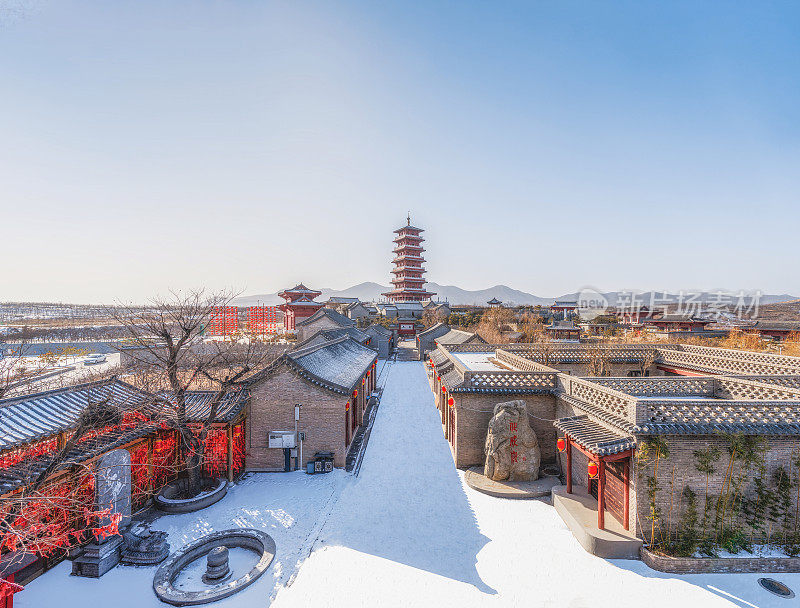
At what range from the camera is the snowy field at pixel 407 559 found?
22.5 feet

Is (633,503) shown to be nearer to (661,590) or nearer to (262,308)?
(661,590)

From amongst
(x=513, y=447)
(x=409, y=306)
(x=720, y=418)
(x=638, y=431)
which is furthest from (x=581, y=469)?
(x=409, y=306)

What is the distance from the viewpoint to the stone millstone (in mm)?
7348

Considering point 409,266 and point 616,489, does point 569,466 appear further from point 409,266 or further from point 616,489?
point 409,266

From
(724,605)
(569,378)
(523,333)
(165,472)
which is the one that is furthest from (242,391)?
(523,333)

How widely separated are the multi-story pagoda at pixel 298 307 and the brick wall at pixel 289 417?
130ft

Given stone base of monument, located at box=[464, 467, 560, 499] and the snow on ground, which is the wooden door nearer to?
stone base of monument, located at box=[464, 467, 560, 499]

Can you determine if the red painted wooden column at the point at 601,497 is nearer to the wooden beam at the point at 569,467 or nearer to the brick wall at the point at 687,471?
the brick wall at the point at 687,471

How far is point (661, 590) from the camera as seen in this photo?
7023 millimetres

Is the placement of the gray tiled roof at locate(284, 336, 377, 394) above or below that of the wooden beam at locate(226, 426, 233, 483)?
above

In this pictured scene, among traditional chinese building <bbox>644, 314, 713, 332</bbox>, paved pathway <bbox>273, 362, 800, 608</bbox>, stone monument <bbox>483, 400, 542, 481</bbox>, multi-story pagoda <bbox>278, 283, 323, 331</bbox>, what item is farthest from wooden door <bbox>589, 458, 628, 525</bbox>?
multi-story pagoda <bbox>278, 283, 323, 331</bbox>

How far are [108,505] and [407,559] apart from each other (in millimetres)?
6878

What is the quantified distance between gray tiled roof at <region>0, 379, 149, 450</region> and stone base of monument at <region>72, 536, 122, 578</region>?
8.51 ft

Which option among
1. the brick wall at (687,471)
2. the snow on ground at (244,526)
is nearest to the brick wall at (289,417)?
the snow on ground at (244,526)
